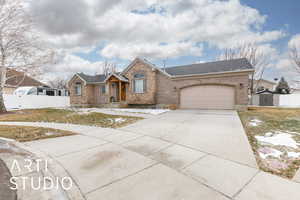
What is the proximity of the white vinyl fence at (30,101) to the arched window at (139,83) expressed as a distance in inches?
510

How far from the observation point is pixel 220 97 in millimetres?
12453

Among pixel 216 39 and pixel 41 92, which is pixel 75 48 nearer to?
pixel 41 92

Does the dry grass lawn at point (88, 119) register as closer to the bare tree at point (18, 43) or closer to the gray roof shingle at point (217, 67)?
the bare tree at point (18, 43)

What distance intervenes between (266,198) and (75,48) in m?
27.2

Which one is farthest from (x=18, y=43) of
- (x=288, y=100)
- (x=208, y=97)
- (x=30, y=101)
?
(x=288, y=100)

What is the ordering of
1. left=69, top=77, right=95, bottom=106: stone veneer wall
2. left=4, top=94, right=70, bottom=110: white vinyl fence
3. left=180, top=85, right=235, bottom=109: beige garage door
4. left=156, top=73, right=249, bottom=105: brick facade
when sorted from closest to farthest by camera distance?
1. left=156, top=73, right=249, bottom=105: brick facade
2. left=180, top=85, right=235, bottom=109: beige garage door
3. left=4, top=94, right=70, bottom=110: white vinyl fence
4. left=69, top=77, right=95, bottom=106: stone veneer wall

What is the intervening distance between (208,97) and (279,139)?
8.60 metres

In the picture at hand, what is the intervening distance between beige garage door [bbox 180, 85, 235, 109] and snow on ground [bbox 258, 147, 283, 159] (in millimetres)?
9223

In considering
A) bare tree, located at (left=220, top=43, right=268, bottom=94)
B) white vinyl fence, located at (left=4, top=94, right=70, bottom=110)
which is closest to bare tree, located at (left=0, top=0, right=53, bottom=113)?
white vinyl fence, located at (left=4, top=94, right=70, bottom=110)

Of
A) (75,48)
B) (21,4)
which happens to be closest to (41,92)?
(75,48)

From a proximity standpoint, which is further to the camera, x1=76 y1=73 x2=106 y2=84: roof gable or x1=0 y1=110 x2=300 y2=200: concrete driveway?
x1=76 y1=73 x2=106 y2=84: roof gable

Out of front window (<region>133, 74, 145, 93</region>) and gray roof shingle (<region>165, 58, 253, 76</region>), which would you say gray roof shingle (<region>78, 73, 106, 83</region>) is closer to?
front window (<region>133, 74, 145, 93</region>)

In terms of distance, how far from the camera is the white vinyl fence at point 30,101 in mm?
16031

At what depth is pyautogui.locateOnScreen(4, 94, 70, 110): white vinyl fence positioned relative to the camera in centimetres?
1603
